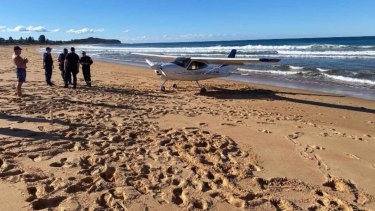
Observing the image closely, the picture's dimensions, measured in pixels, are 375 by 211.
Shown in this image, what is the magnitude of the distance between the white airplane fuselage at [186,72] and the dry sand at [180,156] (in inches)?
129

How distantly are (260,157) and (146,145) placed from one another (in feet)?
6.99

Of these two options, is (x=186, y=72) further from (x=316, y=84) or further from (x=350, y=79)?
(x=350, y=79)

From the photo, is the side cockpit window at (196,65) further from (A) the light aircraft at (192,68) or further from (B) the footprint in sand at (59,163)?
(B) the footprint in sand at (59,163)

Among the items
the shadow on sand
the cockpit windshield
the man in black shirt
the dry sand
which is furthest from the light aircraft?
the dry sand

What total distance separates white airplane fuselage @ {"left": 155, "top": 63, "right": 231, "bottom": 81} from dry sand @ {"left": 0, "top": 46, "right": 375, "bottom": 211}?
3.29 metres

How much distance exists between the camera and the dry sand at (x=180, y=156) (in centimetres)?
461

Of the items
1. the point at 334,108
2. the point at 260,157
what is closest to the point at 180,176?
the point at 260,157

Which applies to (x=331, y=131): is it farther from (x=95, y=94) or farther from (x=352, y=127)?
(x=95, y=94)

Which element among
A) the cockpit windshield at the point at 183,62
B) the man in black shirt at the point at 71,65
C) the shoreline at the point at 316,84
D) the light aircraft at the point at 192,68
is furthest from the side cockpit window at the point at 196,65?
the shoreline at the point at 316,84

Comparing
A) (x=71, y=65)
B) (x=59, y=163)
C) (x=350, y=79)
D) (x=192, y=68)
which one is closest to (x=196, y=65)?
(x=192, y=68)

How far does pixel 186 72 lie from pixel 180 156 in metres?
9.07

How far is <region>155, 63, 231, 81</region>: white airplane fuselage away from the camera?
14.6 metres

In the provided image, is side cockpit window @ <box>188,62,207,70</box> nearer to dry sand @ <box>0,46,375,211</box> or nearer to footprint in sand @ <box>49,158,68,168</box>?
dry sand @ <box>0,46,375,211</box>

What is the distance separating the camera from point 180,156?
625cm
